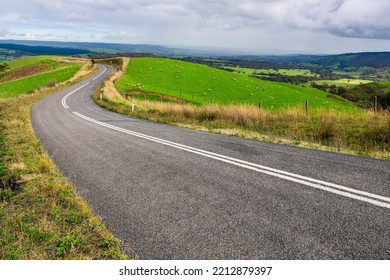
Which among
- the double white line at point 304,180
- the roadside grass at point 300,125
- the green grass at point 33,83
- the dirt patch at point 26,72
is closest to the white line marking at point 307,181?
the double white line at point 304,180

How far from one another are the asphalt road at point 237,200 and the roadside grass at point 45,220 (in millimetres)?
318

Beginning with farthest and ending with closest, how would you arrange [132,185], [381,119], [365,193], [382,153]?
[381,119]
[382,153]
[132,185]
[365,193]

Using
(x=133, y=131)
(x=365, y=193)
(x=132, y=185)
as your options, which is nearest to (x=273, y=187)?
(x=365, y=193)

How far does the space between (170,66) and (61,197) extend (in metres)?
65.2

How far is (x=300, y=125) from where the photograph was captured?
14422 mm

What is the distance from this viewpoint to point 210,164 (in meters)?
7.84

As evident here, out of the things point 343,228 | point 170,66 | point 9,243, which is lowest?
point 9,243

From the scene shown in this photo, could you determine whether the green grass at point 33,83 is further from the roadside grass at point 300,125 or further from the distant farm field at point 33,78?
the roadside grass at point 300,125

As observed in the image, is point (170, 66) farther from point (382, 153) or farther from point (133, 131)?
point (382, 153)

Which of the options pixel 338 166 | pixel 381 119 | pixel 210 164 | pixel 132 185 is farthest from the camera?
pixel 381 119

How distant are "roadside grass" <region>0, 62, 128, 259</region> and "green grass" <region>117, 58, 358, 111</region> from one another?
36.4 metres

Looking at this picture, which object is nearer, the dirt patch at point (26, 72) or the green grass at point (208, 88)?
the green grass at point (208, 88)

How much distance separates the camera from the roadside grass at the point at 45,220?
424 centimetres

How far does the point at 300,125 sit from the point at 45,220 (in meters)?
12.5
